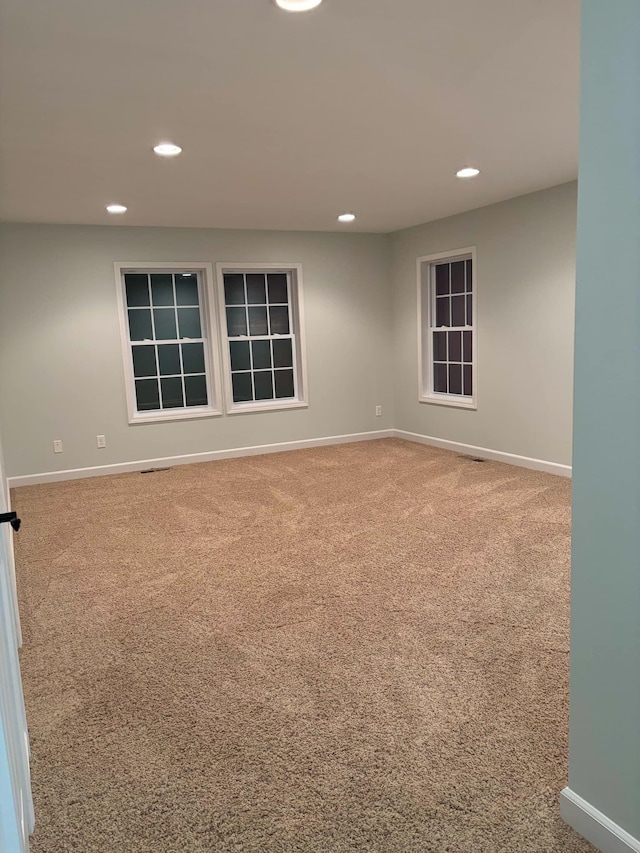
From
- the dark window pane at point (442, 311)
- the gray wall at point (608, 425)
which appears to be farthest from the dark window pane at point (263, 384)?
the gray wall at point (608, 425)

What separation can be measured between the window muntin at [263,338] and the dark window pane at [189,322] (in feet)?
1.05

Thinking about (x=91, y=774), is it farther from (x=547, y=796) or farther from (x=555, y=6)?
(x=555, y=6)

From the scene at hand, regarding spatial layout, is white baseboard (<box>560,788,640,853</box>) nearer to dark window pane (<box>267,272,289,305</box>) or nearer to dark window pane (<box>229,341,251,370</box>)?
dark window pane (<box>229,341,251,370</box>)

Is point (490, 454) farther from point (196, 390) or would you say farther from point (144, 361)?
point (144, 361)

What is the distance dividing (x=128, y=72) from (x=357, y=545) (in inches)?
111

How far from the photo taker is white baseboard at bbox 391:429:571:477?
552 centimetres

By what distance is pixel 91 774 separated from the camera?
2.02 m

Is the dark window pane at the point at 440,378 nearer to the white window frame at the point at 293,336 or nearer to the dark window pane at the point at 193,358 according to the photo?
the white window frame at the point at 293,336

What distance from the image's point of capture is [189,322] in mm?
6727

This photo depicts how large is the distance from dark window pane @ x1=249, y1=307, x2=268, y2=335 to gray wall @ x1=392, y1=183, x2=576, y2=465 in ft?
6.19

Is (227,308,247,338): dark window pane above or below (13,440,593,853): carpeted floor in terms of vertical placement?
above

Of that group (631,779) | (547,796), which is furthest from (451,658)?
(631,779)

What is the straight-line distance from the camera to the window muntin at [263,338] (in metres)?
6.87

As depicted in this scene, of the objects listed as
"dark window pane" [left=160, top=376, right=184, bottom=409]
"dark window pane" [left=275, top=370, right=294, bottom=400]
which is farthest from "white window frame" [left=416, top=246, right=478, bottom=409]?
"dark window pane" [left=160, top=376, right=184, bottom=409]
